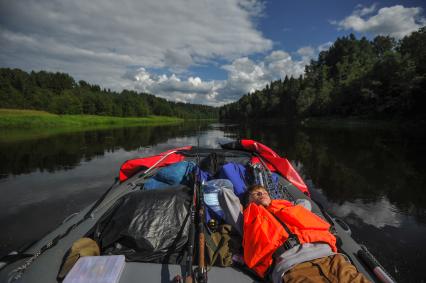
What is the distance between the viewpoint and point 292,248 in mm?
2297

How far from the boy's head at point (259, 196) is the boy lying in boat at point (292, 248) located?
460mm

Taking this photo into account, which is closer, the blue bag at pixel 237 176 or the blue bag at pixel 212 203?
the blue bag at pixel 212 203

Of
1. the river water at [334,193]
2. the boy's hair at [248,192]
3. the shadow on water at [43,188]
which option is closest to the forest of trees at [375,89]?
the river water at [334,193]

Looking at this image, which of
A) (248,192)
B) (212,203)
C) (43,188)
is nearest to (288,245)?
(212,203)

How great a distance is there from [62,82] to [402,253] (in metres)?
106

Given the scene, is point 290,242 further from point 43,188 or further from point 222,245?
point 43,188

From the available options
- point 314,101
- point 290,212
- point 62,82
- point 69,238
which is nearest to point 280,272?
point 290,212

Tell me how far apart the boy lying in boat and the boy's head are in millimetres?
460

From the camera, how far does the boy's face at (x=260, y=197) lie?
11.0ft

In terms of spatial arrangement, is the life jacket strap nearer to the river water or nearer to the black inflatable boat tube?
the black inflatable boat tube

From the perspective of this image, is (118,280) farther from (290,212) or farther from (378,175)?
(378,175)

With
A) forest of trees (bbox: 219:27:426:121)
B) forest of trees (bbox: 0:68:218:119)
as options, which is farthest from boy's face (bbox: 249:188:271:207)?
forest of trees (bbox: 0:68:218:119)

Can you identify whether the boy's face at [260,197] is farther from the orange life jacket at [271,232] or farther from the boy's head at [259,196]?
the orange life jacket at [271,232]

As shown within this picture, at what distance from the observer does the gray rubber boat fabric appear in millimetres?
2570
